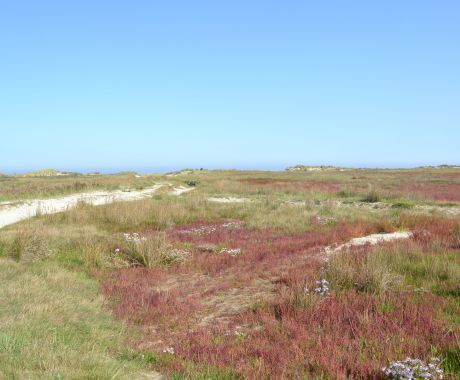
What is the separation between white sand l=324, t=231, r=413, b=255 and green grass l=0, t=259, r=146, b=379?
627 cm

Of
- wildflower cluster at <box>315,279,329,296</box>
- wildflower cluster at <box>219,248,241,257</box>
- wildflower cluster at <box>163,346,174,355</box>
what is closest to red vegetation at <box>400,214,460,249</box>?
wildflower cluster at <box>315,279,329,296</box>

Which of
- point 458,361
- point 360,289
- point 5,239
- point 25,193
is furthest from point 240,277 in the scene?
point 25,193

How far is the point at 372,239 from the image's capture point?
13.2m

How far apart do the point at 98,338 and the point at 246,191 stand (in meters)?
34.0

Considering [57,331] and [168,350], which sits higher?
[57,331]

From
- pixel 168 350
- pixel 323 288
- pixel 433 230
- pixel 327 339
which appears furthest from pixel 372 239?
pixel 168 350

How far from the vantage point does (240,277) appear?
9547 millimetres

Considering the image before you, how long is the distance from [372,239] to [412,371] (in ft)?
29.7

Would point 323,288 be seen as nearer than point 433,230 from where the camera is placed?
Yes

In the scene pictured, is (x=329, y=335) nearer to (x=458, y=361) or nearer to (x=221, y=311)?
(x=458, y=361)

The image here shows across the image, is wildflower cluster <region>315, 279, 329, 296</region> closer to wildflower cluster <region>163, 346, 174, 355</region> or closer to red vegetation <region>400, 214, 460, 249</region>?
wildflower cluster <region>163, 346, 174, 355</region>

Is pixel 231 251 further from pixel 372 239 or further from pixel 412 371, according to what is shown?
pixel 412 371

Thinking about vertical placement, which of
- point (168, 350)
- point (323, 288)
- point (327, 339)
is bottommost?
point (168, 350)

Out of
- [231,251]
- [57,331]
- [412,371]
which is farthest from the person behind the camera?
[231,251]
